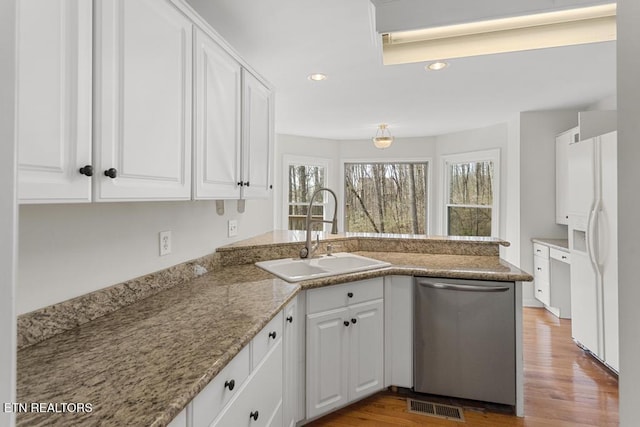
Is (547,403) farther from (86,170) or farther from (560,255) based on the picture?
(86,170)

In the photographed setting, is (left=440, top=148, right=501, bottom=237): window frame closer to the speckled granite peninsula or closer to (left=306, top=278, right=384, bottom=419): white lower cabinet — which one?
the speckled granite peninsula

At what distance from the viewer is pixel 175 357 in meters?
0.98

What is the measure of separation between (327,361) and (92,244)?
4.51ft

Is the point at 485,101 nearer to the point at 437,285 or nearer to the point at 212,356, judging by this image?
the point at 437,285

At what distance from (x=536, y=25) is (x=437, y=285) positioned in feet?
6.34

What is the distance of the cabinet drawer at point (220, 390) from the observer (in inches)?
35.4

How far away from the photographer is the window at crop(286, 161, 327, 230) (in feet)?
18.5

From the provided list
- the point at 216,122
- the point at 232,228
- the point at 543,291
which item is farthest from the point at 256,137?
the point at 543,291

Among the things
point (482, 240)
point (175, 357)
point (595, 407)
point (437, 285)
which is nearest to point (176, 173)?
point (175, 357)

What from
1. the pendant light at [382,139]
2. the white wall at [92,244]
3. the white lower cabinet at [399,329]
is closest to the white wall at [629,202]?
the white lower cabinet at [399,329]

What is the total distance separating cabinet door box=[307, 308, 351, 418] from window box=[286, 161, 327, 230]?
12.1 feet

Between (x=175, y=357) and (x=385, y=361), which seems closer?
(x=175, y=357)

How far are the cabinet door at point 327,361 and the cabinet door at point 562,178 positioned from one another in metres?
3.22

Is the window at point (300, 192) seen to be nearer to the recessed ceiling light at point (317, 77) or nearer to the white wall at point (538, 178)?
the recessed ceiling light at point (317, 77)
